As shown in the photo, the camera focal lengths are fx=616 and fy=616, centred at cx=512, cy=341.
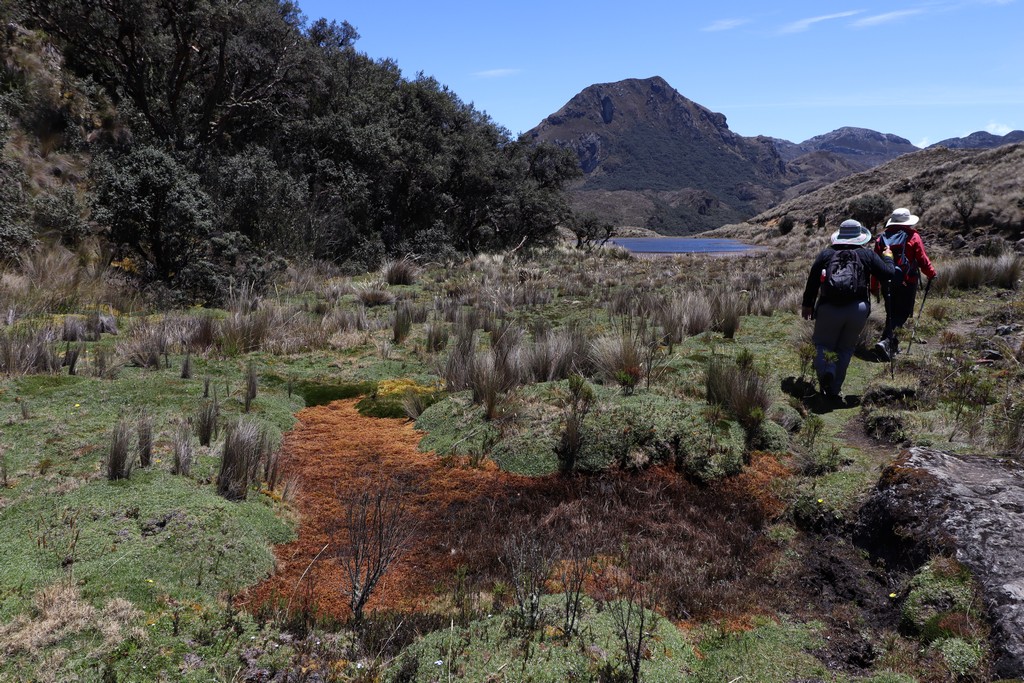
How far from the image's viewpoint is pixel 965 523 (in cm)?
329

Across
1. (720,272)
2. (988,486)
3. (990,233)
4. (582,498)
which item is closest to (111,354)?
(582,498)

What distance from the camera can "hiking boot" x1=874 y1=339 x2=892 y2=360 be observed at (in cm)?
779

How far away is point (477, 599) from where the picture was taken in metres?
3.21

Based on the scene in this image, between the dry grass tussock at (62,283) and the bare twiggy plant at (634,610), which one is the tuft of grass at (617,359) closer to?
the bare twiggy plant at (634,610)

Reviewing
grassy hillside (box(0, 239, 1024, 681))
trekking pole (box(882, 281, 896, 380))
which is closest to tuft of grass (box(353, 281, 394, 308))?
grassy hillside (box(0, 239, 1024, 681))

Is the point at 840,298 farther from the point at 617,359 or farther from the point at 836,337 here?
the point at 617,359

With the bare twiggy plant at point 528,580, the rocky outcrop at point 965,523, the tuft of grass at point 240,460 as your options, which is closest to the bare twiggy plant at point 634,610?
the bare twiggy plant at point 528,580

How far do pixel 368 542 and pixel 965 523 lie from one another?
3265mm

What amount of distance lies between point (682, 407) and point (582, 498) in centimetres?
155

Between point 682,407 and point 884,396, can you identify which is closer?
point 682,407

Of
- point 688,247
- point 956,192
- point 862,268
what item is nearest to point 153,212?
point 862,268

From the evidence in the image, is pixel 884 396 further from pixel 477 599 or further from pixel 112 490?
pixel 112 490

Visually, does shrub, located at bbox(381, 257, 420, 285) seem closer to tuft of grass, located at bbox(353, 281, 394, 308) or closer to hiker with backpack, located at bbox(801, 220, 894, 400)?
tuft of grass, located at bbox(353, 281, 394, 308)

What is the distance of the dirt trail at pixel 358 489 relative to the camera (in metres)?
3.38
